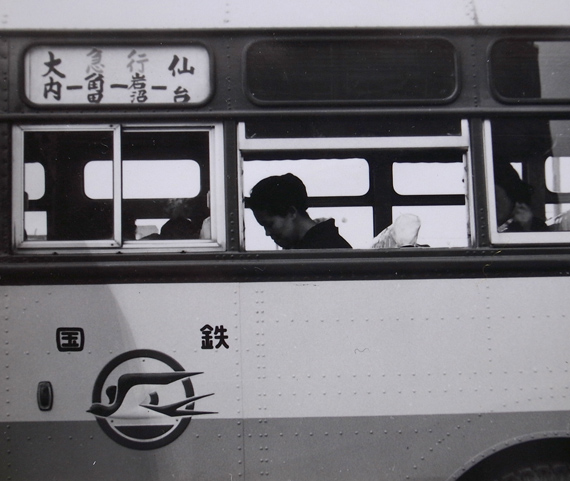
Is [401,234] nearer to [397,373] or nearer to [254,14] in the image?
[397,373]

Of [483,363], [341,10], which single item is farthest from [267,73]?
[483,363]

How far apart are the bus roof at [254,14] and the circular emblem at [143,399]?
148 centimetres

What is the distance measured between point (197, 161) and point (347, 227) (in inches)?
29.8

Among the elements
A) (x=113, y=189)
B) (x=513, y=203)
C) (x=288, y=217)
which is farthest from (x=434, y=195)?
(x=113, y=189)

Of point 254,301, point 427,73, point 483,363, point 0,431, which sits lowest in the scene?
point 0,431

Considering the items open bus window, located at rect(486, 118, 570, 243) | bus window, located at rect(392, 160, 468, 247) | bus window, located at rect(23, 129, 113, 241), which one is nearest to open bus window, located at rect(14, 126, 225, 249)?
bus window, located at rect(23, 129, 113, 241)

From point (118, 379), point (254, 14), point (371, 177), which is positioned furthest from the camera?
point (371, 177)

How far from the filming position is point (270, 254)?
2494 mm

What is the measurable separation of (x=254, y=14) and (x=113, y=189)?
3.32 ft

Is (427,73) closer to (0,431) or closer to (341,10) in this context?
(341,10)

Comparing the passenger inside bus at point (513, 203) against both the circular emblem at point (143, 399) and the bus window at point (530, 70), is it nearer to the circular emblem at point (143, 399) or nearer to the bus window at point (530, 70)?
the bus window at point (530, 70)

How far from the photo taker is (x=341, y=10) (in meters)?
2.56

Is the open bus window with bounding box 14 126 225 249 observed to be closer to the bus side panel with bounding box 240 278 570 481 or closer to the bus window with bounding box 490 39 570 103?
the bus side panel with bounding box 240 278 570 481

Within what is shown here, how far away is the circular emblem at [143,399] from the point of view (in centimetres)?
244
